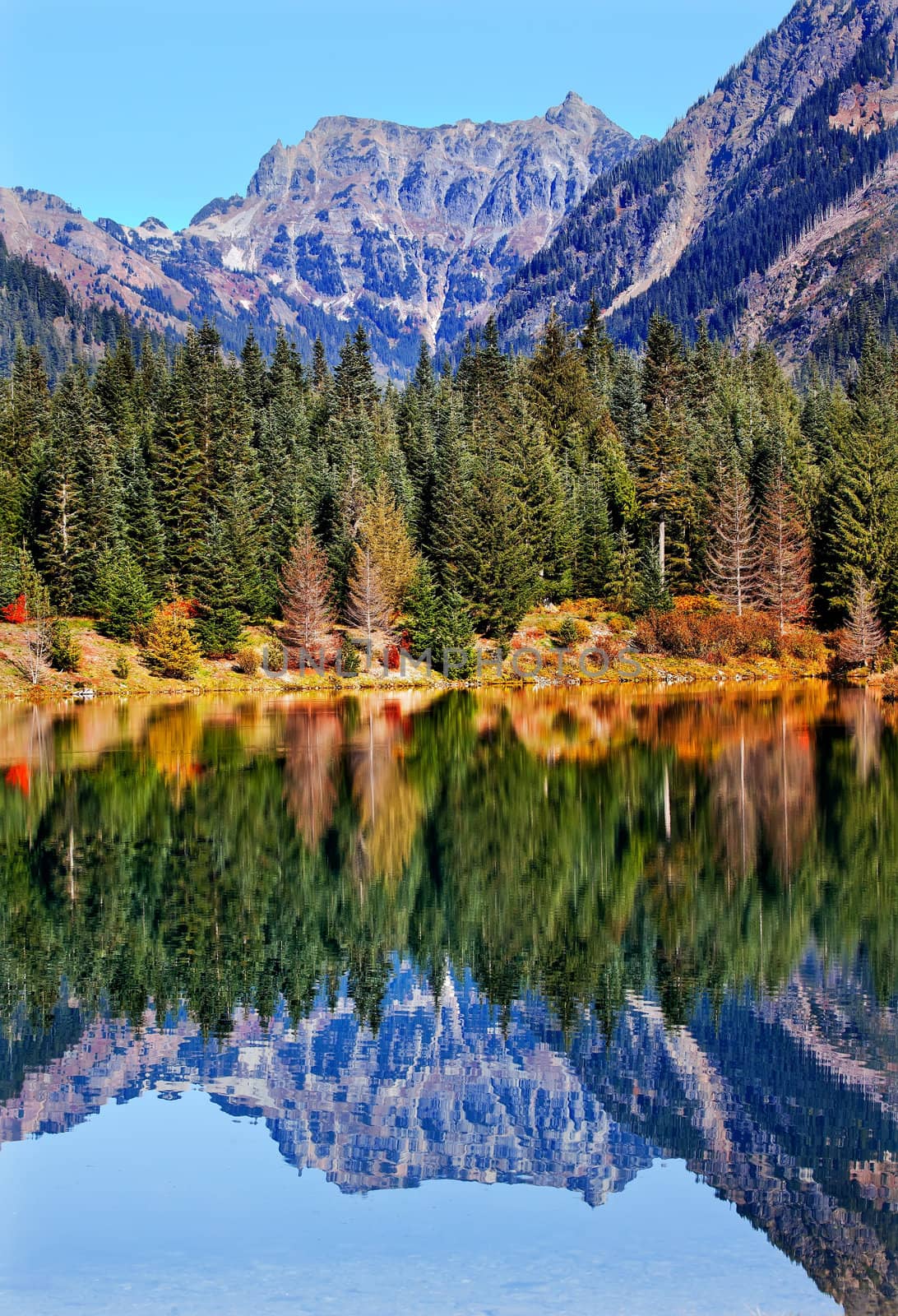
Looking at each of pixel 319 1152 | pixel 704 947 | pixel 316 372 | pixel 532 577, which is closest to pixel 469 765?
pixel 704 947

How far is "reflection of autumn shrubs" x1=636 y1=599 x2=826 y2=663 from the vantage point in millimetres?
87875

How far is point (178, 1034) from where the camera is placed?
54.5ft

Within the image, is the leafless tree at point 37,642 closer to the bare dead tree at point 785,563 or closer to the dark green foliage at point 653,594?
the dark green foliage at point 653,594

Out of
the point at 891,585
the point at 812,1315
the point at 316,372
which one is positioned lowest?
the point at 812,1315

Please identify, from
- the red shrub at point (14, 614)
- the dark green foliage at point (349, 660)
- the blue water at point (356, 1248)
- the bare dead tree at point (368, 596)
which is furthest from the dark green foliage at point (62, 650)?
the blue water at point (356, 1248)

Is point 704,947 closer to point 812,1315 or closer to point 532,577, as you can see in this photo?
point 812,1315

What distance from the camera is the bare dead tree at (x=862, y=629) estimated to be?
81875mm

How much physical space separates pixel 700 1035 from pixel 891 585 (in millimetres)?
74483

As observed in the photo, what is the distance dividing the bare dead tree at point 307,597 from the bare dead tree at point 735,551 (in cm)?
2722

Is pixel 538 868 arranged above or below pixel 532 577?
below

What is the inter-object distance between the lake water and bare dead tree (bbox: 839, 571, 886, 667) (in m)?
52.0

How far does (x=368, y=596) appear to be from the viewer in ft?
281

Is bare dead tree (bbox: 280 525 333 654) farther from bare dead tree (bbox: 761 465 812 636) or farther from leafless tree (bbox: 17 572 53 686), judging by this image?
bare dead tree (bbox: 761 465 812 636)

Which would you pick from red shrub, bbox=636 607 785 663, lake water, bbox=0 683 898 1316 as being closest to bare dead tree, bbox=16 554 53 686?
red shrub, bbox=636 607 785 663
